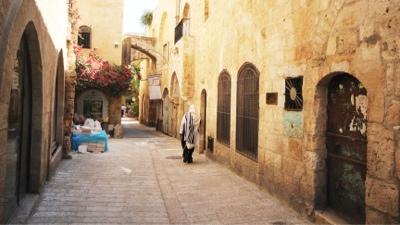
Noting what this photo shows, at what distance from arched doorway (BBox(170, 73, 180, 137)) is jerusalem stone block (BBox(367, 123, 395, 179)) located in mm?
13482

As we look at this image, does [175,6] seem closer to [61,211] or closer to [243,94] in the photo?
[243,94]

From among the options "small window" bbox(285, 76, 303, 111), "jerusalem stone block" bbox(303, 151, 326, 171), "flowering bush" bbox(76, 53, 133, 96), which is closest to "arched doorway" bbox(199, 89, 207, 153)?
"small window" bbox(285, 76, 303, 111)

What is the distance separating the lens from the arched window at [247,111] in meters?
7.74

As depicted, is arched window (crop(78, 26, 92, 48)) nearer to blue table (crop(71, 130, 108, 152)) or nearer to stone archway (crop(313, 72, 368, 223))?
blue table (crop(71, 130, 108, 152))

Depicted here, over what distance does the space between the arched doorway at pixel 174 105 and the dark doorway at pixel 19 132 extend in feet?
37.8

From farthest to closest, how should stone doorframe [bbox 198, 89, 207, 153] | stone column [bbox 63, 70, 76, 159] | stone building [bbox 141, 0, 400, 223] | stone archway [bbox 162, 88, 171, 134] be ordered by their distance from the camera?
stone archway [bbox 162, 88, 171, 134]
stone doorframe [bbox 198, 89, 207, 153]
stone column [bbox 63, 70, 76, 159]
stone building [bbox 141, 0, 400, 223]

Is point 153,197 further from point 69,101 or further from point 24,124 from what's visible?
point 69,101

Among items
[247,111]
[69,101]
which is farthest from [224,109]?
[69,101]

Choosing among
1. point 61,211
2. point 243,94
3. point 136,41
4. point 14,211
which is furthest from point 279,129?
point 136,41

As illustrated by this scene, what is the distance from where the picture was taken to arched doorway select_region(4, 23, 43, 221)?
15.7 ft

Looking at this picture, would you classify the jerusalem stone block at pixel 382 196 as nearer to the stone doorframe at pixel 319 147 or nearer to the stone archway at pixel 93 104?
the stone doorframe at pixel 319 147

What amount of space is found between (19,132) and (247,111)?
4.59 m

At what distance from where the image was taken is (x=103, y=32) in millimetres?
19438

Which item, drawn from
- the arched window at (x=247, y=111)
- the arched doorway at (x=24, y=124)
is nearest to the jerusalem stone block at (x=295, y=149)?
the arched window at (x=247, y=111)
